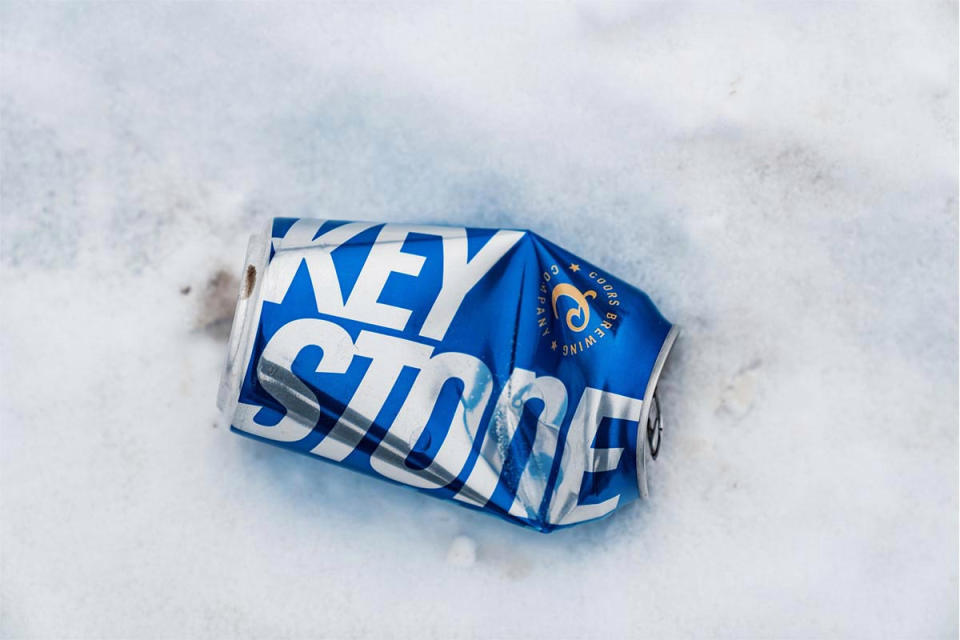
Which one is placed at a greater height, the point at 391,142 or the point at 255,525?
the point at 391,142

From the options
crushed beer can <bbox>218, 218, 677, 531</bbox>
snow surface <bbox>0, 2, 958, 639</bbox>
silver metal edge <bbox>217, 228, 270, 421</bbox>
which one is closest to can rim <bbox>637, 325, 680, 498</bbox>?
crushed beer can <bbox>218, 218, 677, 531</bbox>

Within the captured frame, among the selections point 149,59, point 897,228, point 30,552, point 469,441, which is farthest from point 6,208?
point 897,228

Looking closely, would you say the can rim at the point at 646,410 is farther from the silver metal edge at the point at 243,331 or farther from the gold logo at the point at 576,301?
the silver metal edge at the point at 243,331

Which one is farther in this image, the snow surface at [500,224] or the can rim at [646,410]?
the snow surface at [500,224]

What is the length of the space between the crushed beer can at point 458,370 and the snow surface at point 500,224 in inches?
8.7

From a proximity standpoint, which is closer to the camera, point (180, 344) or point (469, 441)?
point (469, 441)

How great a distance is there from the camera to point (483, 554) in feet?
3.74

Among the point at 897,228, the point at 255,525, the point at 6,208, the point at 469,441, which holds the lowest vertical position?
the point at 255,525

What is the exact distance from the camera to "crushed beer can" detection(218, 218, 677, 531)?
0.92 m

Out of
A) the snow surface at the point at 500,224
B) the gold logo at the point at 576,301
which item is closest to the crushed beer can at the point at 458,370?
the gold logo at the point at 576,301

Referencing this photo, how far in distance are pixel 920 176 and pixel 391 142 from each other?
75cm

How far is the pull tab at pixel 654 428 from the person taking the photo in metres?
1.01

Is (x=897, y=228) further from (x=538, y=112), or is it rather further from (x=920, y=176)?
(x=538, y=112)

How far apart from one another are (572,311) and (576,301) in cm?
1
